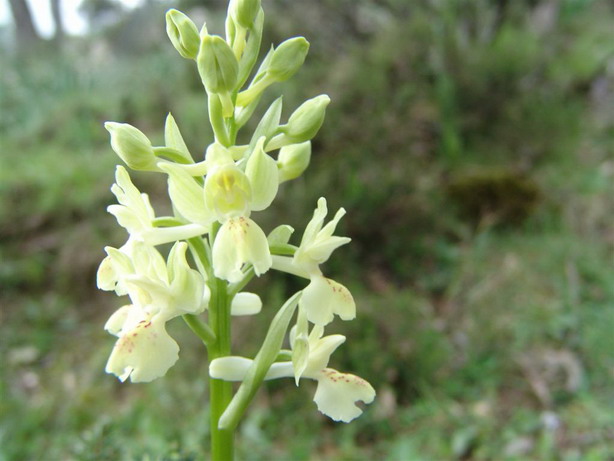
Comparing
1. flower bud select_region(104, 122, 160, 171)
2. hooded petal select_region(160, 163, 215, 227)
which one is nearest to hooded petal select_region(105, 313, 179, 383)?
hooded petal select_region(160, 163, 215, 227)

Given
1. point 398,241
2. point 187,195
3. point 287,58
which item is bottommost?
point 398,241

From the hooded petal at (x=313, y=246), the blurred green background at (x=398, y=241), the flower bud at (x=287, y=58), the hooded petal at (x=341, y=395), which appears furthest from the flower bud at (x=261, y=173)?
the blurred green background at (x=398, y=241)

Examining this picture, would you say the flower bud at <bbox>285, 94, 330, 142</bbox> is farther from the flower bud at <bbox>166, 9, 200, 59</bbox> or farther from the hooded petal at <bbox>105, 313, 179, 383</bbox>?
the hooded petal at <bbox>105, 313, 179, 383</bbox>

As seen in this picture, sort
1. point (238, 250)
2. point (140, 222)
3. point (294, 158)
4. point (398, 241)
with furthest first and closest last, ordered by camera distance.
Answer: point (398, 241)
point (294, 158)
point (140, 222)
point (238, 250)

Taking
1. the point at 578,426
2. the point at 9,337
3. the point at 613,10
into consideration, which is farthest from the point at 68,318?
the point at 613,10

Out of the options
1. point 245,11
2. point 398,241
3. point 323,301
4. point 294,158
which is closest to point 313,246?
point 323,301

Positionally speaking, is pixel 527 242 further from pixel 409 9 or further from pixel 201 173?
pixel 201 173

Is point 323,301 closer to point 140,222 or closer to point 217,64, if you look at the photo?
point 140,222
